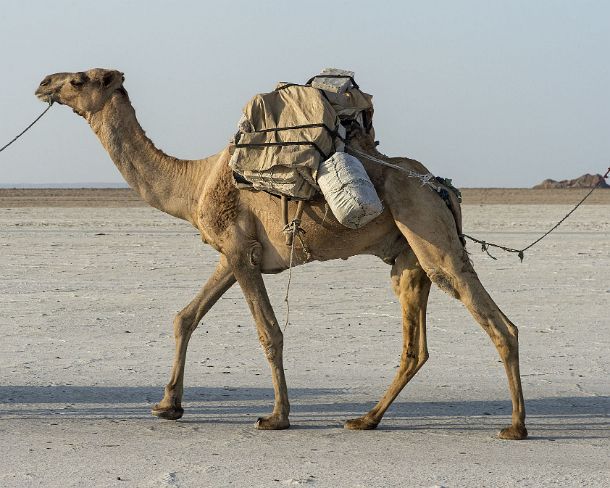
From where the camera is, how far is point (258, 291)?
8.59m

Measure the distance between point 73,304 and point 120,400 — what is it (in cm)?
601

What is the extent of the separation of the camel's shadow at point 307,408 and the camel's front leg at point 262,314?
33 cm

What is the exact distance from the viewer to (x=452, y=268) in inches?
319

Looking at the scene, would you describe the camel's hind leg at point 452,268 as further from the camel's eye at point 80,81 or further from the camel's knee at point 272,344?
the camel's eye at point 80,81

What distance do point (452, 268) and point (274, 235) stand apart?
4.21 feet

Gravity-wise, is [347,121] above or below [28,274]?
above

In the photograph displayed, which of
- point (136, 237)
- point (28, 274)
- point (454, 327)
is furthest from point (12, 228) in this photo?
point (454, 327)

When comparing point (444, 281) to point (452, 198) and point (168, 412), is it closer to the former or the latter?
point (452, 198)

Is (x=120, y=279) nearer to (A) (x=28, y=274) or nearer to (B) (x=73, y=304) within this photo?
(A) (x=28, y=274)

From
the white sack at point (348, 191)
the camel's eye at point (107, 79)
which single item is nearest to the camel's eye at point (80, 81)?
the camel's eye at point (107, 79)

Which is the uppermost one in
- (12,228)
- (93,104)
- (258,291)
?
(93,104)

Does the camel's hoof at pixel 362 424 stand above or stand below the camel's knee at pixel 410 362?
below

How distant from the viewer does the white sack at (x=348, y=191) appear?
7.83 m

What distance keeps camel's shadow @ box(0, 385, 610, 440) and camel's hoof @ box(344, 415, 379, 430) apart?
11cm
